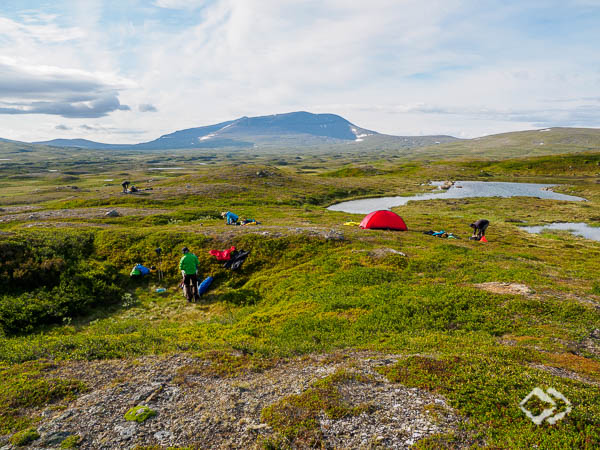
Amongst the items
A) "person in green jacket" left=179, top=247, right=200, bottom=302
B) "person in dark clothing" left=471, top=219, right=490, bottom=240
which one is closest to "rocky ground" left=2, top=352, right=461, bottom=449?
"person in green jacket" left=179, top=247, right=200, bottom=302

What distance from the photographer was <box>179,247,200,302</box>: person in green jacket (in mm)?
20516

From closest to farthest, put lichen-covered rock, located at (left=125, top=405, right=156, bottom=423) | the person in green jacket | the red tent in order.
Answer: lichen-covered rock, located at (left=125, top=405, right=156, bottom=423) → the person in green jacket → the red tent

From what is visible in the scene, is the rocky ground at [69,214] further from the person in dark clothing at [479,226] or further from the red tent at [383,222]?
the person in dark clothing at [479,226]

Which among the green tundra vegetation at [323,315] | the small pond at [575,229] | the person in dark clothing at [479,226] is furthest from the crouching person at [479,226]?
the small pond at [575,229]

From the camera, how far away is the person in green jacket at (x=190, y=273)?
67.3 feet

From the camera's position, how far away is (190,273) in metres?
20.8

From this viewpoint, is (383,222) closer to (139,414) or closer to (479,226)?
(479,226)

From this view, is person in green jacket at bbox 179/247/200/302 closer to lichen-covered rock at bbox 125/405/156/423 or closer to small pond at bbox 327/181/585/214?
lichen-covered rock at bbox 125/405/156/423

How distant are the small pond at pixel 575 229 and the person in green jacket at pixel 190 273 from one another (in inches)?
2040

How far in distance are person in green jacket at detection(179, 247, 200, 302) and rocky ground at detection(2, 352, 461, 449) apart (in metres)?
8.74

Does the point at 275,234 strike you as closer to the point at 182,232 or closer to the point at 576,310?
the point at 182,232

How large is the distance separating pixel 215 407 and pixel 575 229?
6265 cm

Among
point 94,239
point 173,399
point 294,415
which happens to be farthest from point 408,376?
point 94,239

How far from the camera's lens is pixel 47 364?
11.8 meters
